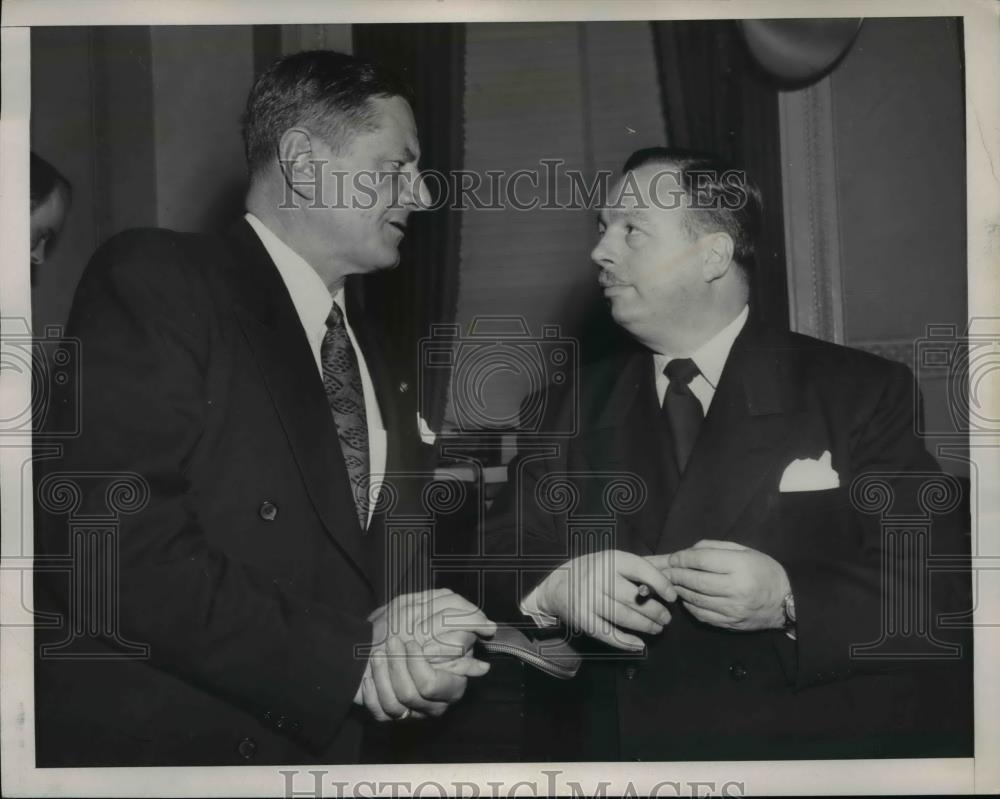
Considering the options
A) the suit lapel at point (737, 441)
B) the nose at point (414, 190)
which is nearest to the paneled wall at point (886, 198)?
the suit lapel at point (737, 441)

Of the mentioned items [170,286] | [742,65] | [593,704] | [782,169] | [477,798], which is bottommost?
[477,798]

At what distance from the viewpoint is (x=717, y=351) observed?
1994 mm

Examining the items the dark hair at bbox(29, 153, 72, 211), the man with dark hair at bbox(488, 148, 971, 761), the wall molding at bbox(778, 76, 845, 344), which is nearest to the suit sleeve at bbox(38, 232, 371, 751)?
the dark hair at bbox(29, 153, 72, 211)

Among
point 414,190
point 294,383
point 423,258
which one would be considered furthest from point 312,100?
point 294,383

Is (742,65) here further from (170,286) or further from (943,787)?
(943,787)

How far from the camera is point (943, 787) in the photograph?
204 cm

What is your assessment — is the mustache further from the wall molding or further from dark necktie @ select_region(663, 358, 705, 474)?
the wall molding

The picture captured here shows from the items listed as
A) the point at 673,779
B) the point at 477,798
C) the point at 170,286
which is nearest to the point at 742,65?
the point at 170,286

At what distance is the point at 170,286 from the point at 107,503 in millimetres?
456

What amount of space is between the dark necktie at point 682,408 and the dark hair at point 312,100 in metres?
0.81

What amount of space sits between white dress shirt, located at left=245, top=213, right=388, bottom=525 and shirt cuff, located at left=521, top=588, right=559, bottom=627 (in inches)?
14.4

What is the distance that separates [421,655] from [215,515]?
0.50 meters

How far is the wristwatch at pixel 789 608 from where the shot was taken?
1952 millimetres
